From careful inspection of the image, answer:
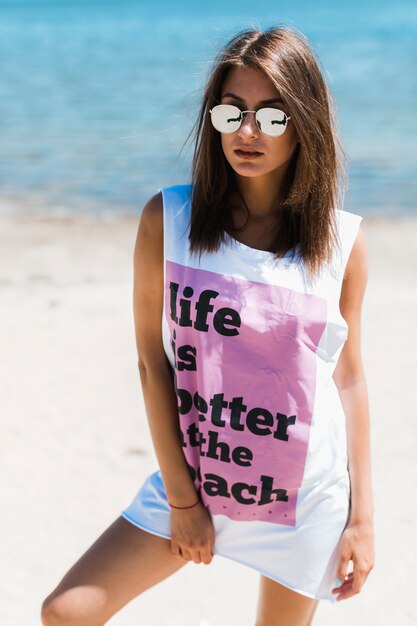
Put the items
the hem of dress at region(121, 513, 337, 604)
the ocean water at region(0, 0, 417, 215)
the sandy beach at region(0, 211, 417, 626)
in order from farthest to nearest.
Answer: the ocean water at region(0, 0, 417, 215)
the sandy beach at region(0, 211, 417, 626)
the hem of dress at region(121, 513, 337, 604)

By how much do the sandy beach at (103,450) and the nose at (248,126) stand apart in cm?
208

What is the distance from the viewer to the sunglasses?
2.16 meters

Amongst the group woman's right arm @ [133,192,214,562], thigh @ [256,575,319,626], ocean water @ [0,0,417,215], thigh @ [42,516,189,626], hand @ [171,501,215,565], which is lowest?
ocean water @ [0,0,417,215]

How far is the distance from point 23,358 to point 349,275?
3.86 m

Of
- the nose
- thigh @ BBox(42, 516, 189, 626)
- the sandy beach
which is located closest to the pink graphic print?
thigh @ BBox(42, 516, 189, 626)

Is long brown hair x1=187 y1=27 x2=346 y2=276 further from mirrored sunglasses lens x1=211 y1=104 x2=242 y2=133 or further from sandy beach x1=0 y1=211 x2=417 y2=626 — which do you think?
sandy beach x1=0 y1=211 x2=417 y2=626

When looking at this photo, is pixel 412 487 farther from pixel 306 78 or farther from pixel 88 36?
pixel 88 36

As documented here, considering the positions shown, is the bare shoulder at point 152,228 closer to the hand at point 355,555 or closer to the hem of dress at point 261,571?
the hem of dress at point 261,571

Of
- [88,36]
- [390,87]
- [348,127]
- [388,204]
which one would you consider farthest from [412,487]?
[88,36]

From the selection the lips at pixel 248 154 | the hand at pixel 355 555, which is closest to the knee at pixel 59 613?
the hand at pixel 355 555

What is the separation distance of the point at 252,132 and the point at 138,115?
1496 centimetres

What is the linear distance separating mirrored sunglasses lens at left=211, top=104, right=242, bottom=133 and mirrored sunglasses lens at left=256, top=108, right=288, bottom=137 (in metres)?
0.05

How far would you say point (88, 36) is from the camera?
38.9 m

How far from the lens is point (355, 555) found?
89.0 inches
